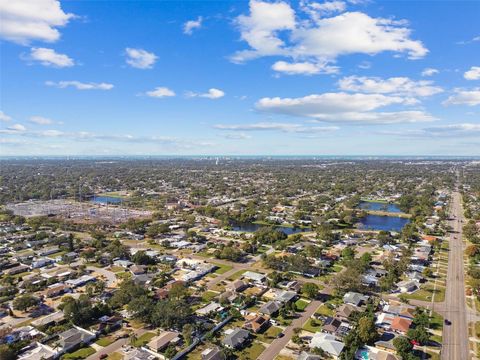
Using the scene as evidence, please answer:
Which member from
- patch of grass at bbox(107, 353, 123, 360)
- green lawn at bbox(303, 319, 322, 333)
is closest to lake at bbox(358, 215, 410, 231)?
green lawn at bbox(303, 319, 322, 333)

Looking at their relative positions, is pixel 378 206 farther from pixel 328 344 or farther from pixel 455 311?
pixel 328 344

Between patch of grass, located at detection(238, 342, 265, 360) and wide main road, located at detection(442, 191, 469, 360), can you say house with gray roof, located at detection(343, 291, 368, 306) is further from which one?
patch of grass, located at detection(238, 342, 265, 360)

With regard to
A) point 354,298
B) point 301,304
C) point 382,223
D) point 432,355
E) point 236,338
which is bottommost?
point 432,355

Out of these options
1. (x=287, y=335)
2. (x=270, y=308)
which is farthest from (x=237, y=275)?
(x=287, y=335)

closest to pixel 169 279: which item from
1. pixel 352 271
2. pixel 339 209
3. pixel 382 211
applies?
pixel 352 271

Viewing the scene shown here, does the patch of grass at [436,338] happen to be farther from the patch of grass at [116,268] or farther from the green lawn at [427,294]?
the patch of grass at [116,268]

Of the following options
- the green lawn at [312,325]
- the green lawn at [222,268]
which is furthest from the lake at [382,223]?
the green lawn at [312,325]
